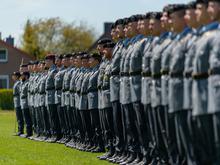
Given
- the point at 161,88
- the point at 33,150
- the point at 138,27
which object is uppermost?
the point at 138,27

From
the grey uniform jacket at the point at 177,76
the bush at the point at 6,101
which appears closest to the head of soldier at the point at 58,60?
the grey uniform jacket at the point at 177,76

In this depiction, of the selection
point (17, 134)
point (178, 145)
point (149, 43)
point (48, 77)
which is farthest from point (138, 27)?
point (17, 134)

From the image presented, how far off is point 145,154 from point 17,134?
46.4 feet

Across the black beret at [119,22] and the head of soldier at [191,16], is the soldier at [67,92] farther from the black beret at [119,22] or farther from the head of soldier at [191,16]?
the head of soldier at [191,16]

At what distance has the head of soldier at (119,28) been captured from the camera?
16.5 meters

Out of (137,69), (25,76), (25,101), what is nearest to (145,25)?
(137,69)

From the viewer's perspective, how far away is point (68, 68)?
74.8 ft

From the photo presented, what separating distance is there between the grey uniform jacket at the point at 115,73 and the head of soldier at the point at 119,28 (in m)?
0.13

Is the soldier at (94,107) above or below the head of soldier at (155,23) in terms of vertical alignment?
below

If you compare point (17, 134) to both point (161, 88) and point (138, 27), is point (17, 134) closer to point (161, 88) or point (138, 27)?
point (138, 27)

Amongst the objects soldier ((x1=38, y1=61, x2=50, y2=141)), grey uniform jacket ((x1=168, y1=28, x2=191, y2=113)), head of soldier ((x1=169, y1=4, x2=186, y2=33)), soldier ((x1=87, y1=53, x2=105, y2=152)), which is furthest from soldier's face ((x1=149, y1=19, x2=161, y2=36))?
soldier ((x1=38, y1=61, x2=50, y2=141))

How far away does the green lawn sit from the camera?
17.0m

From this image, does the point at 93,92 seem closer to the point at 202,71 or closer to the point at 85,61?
the point at 85,61

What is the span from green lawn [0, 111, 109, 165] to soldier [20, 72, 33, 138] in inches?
132
